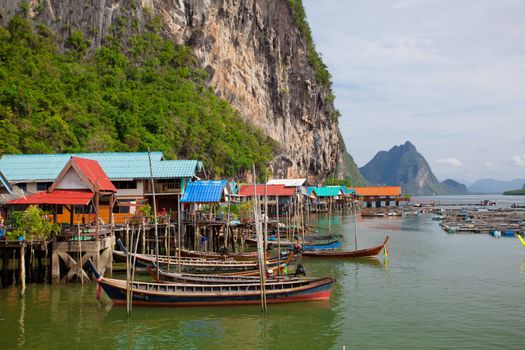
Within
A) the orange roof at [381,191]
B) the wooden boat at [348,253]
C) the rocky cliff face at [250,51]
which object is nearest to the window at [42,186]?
the wooden boat at [348,253]

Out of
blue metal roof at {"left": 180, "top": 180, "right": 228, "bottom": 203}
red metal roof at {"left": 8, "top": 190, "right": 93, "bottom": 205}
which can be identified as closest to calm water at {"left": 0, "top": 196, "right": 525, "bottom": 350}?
red metal roof at {"left": 8, "top": 190, "right": 93, "bottom": 205}

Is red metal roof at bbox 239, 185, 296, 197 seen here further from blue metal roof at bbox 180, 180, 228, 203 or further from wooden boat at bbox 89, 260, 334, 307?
wooden boat at bbox 89, 260, 334, 307

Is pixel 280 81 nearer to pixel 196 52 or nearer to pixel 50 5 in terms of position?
pixel 196 52

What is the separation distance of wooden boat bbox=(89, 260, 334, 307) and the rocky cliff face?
5521 centimetres

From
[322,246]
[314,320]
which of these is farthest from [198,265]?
[322,246]

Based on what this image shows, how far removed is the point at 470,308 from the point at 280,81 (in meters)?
98.5

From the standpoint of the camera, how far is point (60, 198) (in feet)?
89.1

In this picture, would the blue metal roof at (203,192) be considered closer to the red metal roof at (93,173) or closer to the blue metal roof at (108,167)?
the blue metal roof at (108,167)

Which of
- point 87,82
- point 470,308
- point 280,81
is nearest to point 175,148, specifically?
Result: point 87,82

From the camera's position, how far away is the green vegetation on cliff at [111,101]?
52.2 meters

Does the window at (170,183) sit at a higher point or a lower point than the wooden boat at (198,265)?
higher

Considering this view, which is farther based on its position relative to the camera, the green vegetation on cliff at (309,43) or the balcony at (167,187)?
the green vegetation on cliff at (309,43)

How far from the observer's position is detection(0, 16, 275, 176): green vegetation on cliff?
5222 cm

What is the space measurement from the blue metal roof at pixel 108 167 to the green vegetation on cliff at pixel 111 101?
20.1 ft
